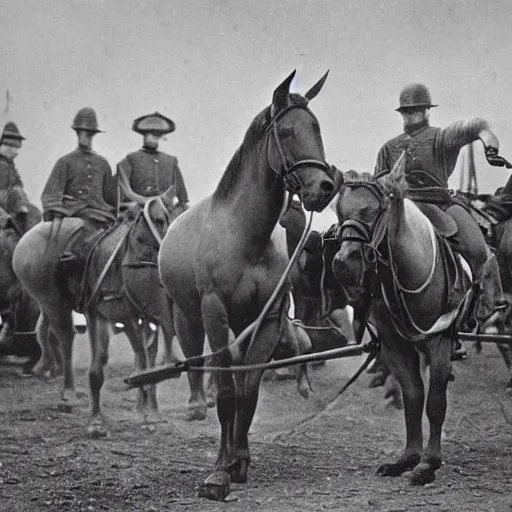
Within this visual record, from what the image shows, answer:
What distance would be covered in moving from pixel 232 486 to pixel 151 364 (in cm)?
388

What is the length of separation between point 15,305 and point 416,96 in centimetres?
565

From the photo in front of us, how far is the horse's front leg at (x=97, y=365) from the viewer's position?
9.46m

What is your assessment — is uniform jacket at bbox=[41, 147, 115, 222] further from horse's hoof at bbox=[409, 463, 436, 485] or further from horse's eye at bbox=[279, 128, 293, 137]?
horse's hoof at bbox=[409, 463, 436, 485]

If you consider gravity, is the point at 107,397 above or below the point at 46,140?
below

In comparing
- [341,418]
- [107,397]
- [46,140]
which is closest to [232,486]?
[341,418]

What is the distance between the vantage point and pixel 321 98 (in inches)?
339

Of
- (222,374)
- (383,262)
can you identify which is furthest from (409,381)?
(222,374)

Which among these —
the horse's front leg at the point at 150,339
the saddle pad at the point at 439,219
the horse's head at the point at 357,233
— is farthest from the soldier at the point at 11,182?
the saddle pad at the point at 439,219

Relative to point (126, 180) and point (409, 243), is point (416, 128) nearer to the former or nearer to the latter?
point (409, 243)

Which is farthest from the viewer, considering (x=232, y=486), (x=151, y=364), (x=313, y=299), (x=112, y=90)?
(x=151, y=364)

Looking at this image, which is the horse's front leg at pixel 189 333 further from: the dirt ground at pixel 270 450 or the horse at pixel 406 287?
the horse at pixel 406 287

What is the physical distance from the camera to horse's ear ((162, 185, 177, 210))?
1034cm

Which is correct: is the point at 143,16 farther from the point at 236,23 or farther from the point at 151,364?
the point at 151,364

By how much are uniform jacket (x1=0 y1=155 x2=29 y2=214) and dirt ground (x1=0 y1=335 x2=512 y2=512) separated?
2.03 m
